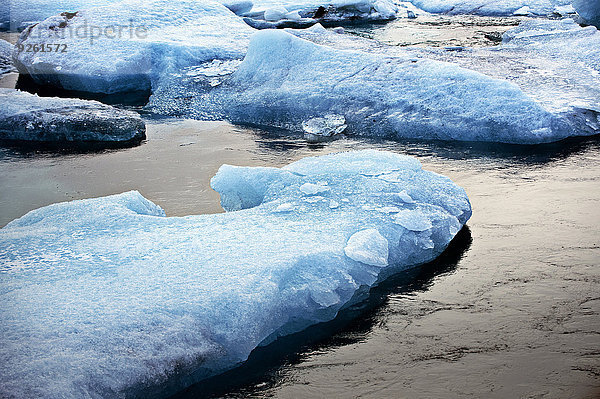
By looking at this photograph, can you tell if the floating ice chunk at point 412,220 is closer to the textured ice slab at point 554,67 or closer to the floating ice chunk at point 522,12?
the textured ice slab at point 554,67

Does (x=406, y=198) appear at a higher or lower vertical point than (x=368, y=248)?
higher

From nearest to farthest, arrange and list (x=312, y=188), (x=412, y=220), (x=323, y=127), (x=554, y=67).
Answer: (x=412, y=220)
(x=312, y=188)
(x=323, y=127)
(x=554, y=67)

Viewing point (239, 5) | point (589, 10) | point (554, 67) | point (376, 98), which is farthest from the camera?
point (239, 5)

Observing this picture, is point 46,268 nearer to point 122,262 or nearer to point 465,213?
point 122,262

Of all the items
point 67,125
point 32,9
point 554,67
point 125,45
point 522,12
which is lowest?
point 67,125

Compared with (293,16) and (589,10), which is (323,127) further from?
(293,16)

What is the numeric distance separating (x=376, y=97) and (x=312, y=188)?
7.19 ft

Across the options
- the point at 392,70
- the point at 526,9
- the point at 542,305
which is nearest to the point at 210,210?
the point at 542,305

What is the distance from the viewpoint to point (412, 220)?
2.85 m

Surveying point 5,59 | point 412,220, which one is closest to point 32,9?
point 5,59

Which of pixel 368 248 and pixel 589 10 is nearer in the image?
pixel 368 248

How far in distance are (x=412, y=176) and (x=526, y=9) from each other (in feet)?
33.6

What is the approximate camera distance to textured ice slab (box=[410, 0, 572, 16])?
12016mm

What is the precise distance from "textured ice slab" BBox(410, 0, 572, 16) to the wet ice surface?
844 cm
